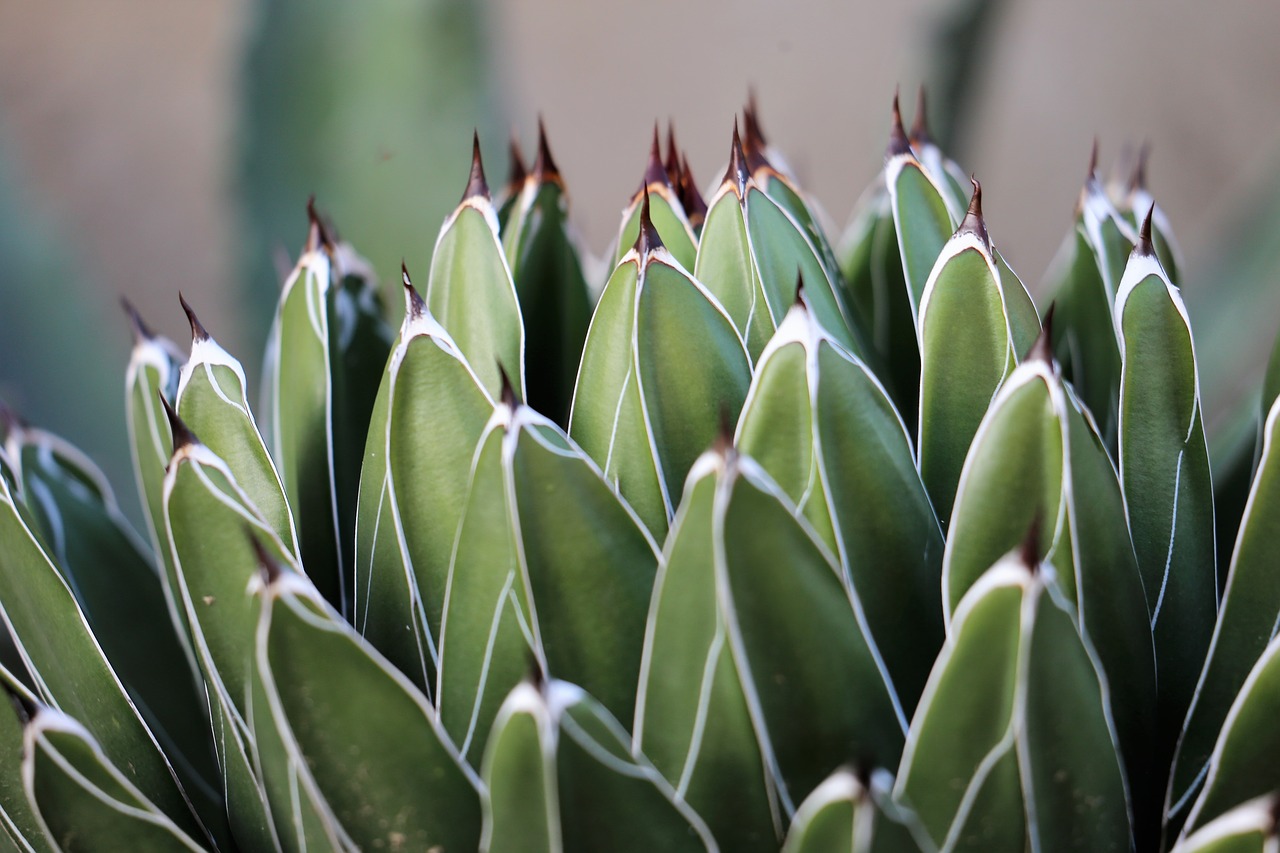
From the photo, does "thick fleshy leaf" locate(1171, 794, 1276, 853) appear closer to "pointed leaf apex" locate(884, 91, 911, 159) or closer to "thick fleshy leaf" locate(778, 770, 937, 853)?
"thick fleshy leaf" locate(778, 770, 937, 853)

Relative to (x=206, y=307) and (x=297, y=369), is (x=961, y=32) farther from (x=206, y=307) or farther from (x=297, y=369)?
(x=206, y=307)

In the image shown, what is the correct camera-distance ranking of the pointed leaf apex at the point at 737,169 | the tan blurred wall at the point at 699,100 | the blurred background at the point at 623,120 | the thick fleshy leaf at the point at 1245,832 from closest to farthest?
the thick fleshy leaf at the point at 1245,832 < the pointed leaf apex at the point at 737,169 < the blurred background at the point at 623,120 < the tan blurred wall at the point at 699,100

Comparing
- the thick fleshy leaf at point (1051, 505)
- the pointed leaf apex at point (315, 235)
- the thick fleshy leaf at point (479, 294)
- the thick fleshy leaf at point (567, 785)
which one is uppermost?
the pointed leaf apex at point (315, 235)

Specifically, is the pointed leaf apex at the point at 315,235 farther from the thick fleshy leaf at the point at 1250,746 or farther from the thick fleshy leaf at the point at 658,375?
the thick fleshy leaf at the point at 1250,746

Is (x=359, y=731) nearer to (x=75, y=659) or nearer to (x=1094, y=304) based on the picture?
(x=75, y=659)

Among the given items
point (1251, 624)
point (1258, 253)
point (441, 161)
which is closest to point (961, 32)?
point (1258, 253)

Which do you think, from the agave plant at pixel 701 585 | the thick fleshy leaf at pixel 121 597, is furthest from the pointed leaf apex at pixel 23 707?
the thick fleshy leaf at pixel 121 597
